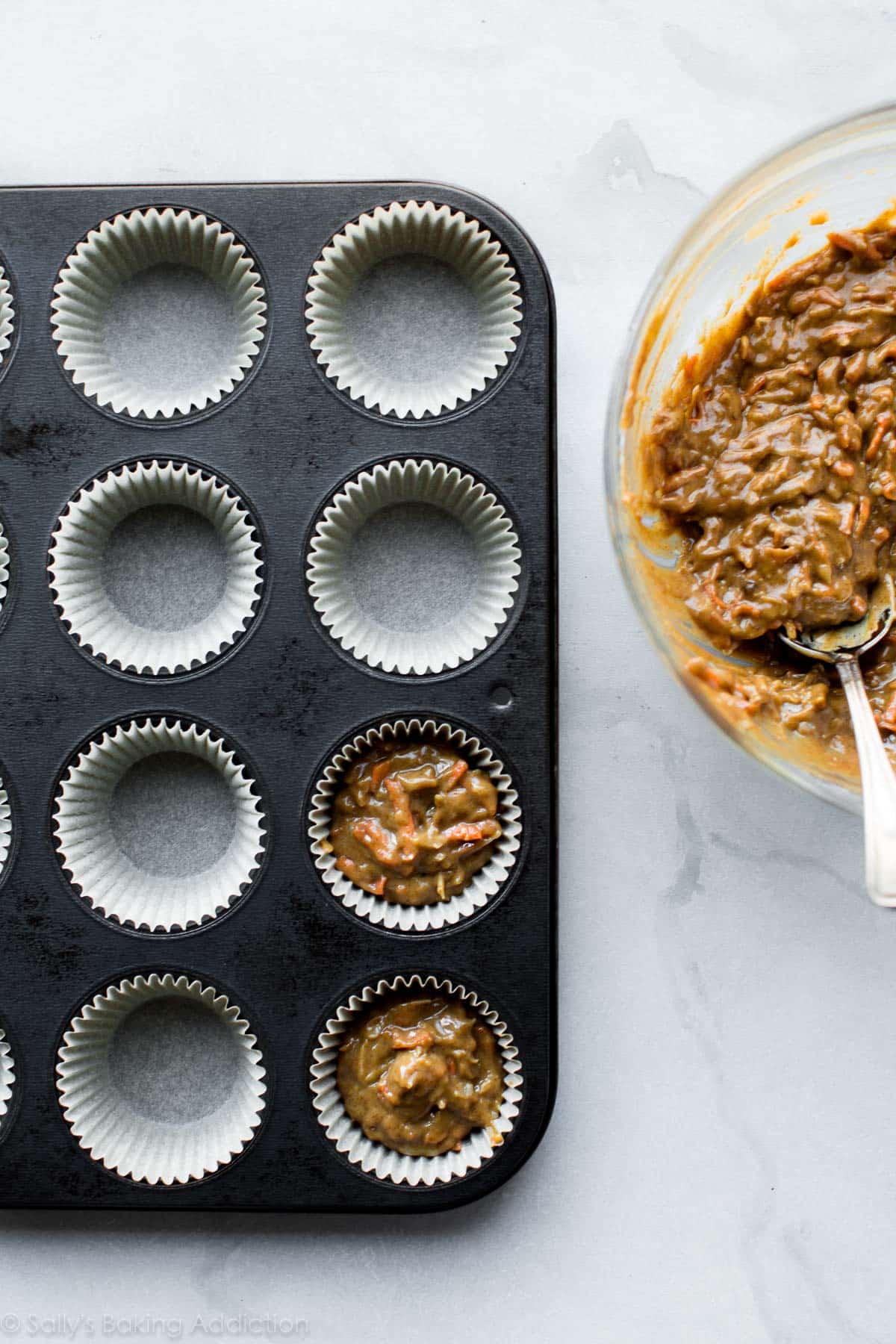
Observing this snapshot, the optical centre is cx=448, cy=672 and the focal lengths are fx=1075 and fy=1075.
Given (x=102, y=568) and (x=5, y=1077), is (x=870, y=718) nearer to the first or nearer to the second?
(x=102, y=568)

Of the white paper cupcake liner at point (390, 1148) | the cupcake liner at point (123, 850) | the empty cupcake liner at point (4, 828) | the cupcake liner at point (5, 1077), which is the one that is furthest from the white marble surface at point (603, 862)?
the empty cupcake liner at point (4, 828)

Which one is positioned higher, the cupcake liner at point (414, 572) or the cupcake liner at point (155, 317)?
the cupcake liner at point (155, 317)

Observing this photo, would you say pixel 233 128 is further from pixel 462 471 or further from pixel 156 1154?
pixel 156 1154

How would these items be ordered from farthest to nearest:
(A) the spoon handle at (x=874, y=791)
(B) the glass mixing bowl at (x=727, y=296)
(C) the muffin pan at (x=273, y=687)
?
1. (C) the muffin pan at (x=273, y=687)
2. (B) the glass mixing bowl at (x=727, y=296)
3. (A) the spoon handle at (x=874, y=791)

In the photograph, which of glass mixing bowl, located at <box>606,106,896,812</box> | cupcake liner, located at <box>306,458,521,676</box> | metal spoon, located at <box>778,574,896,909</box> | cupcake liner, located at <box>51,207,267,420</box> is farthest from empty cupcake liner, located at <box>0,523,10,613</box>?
metal spoon, located at <box>778,574,896,909</box>

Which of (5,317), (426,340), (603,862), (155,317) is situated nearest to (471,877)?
(603,862)

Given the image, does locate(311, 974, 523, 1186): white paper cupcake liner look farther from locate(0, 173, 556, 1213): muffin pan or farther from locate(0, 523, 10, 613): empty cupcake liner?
locate(0, 523, 10, 613): empty cupcake liner

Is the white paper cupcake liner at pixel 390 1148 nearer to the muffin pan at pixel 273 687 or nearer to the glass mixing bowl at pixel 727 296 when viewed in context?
the muffin pan at pixel 273 687
